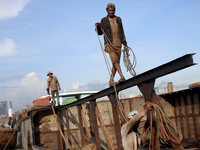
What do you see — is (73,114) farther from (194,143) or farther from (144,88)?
(144,88)

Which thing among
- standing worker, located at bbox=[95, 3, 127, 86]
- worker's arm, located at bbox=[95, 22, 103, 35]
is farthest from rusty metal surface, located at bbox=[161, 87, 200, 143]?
worker's arm, located at bbox=[95, 22, 103, 35]

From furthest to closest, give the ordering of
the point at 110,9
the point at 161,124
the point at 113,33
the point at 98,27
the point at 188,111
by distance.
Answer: the point at 188,111
the point at 98,27
the point at 113,33
the point at 110,9
the point at 161,124

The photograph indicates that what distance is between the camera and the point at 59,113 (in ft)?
42.7

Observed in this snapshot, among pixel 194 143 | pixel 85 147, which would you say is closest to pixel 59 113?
pixel 85 147

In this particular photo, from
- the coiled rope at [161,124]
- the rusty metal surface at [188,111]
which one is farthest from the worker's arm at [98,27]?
the rusty metal surface at [188,111]

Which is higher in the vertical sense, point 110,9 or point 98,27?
point 110,9

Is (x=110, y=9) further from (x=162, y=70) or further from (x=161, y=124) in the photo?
(x=161, y=124)

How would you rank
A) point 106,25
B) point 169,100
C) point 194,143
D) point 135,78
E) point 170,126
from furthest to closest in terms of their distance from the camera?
point 169,100, point 194,143, point 106,25, point 135,78, point 170,126

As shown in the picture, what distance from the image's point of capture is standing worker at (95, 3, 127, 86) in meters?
6.07

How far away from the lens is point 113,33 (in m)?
6.16

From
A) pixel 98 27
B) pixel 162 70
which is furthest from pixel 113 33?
pixel 162 70

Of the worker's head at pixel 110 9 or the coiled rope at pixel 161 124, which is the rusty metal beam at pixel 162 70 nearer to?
the coiled rope at pixel 161 124

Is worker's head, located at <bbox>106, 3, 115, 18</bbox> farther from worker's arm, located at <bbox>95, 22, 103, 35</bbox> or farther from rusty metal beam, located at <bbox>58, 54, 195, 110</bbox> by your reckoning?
rusty metal beam, located at <bbox>58, 54, 195, 110</bbox>

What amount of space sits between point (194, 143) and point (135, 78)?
29.7ft
